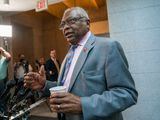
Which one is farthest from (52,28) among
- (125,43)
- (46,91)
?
(46,91)

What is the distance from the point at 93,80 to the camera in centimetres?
95

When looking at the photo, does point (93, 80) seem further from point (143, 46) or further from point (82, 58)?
point (143, 46)

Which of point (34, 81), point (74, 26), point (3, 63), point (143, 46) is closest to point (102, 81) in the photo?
point (74, 26)

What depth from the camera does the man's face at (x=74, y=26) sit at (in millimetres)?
1021

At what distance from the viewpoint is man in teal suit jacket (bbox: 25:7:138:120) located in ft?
2.72

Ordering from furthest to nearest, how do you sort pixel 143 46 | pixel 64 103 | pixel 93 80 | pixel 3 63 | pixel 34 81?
pixel 3 63 → pixel 143 46 → pixel 34 81 → pixel 93 80 → pixel 64 103

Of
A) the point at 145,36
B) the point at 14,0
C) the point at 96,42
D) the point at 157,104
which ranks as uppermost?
the point at 14,0

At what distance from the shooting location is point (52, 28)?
9.01 metres

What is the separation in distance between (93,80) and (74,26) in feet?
0.97

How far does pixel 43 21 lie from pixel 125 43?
23.2ft

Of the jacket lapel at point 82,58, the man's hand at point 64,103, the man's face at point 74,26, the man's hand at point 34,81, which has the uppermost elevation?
the man's face at point 74,26

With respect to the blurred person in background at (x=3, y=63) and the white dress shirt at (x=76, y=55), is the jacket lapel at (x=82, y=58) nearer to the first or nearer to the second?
the white dress shirt at (x=76, y=55)

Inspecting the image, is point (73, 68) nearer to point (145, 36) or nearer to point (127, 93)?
point (127, 93)

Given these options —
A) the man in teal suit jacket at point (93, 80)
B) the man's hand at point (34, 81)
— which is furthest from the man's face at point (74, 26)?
the man's hand at point (34, 81)
